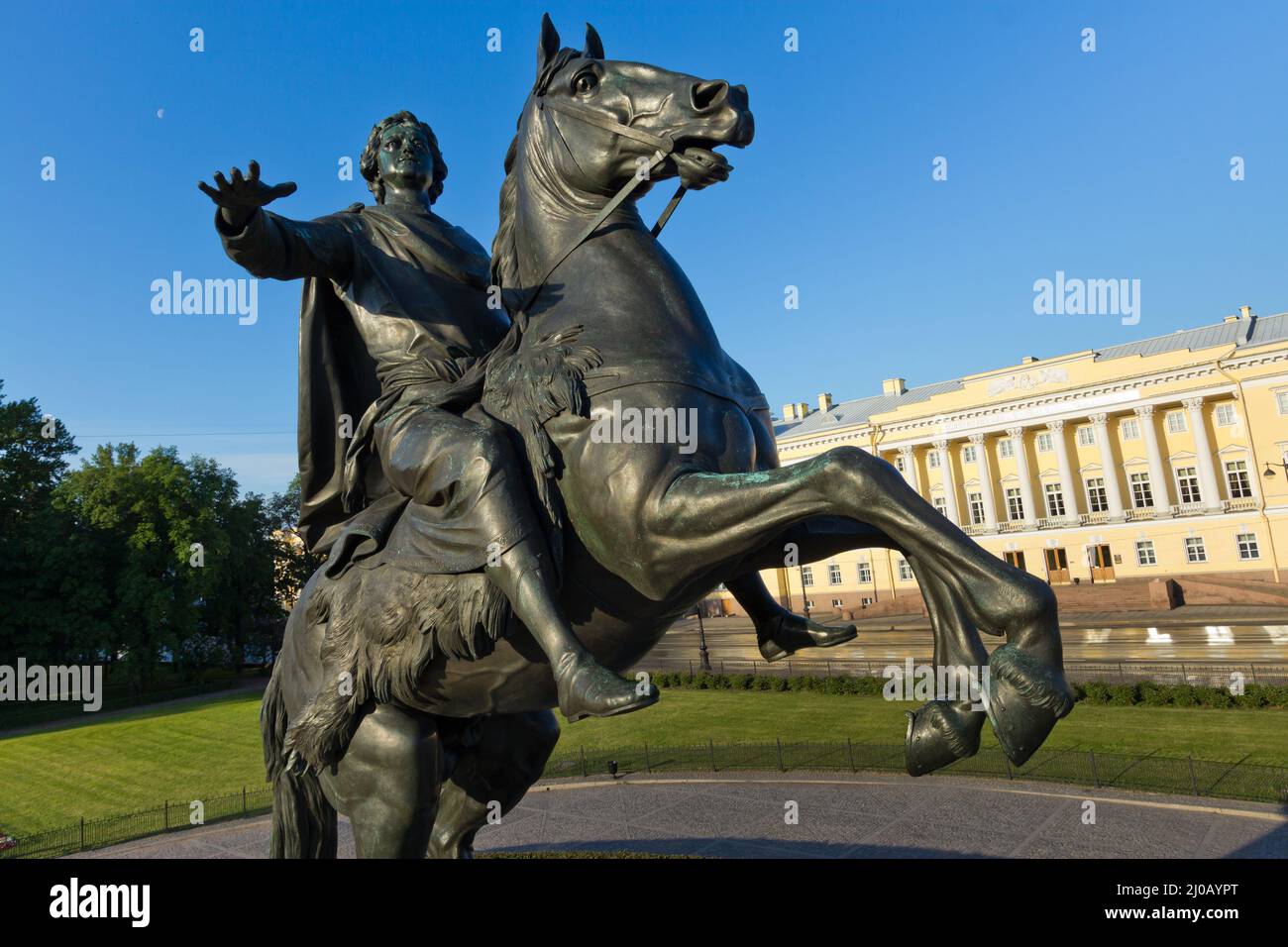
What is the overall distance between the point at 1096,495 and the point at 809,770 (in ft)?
165

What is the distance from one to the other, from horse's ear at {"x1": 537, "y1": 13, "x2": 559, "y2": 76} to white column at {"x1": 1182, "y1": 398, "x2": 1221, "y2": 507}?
59.4m

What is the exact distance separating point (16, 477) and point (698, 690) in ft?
131

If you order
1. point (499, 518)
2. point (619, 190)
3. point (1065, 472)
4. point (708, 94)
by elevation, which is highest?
point (1065, 472)

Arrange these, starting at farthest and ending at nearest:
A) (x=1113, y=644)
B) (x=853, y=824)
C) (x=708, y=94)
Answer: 1. (x=1113, y=644)
2. (x=853, y=824)
3. (x=708, y=94)

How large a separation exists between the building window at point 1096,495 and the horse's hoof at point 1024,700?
2455 inches

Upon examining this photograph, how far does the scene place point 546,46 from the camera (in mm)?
4137

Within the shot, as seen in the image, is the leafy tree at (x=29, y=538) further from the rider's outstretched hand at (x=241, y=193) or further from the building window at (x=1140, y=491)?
the building window at (x=1140, y=491)

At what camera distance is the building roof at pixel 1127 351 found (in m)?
52.1

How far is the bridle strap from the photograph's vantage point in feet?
12.0

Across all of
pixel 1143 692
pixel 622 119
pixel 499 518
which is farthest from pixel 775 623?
pixel 1143 692

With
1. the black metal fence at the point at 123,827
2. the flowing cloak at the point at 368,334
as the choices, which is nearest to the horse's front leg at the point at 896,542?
the flowing cloak at the point at 368,334

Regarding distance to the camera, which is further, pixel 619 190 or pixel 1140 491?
pixel 1140 491

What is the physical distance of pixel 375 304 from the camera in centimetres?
458

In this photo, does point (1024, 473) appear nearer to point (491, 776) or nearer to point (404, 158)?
point (491, 776)
